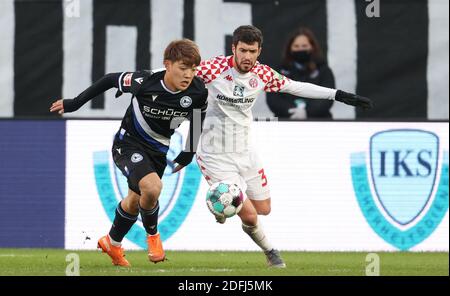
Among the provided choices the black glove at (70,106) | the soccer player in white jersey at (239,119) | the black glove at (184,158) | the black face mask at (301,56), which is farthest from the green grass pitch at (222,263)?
the black face mask at (301,56)

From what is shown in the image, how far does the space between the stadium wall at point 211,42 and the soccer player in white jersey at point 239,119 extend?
103 inches

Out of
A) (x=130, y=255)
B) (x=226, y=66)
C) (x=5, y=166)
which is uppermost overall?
(x=226, y=66)

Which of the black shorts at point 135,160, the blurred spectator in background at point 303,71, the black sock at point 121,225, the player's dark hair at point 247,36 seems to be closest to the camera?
the black shorts at point 135,160

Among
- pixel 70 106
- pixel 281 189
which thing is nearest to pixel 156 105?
pixel 70 106

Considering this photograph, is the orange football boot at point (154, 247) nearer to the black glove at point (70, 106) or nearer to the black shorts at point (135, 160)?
the black shorts at point (135, 160)

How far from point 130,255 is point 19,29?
288cm

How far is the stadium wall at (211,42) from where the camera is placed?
12336mm

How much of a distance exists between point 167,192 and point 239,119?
7.83 ft

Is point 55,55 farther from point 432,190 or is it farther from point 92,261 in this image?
point 432,190

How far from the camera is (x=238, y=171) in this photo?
968cm

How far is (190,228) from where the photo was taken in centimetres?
1180

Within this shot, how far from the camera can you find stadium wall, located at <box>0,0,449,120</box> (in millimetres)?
12336

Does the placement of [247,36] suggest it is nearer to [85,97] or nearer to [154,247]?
[85,97]

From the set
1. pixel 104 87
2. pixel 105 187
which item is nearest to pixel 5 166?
pixel 105 187
